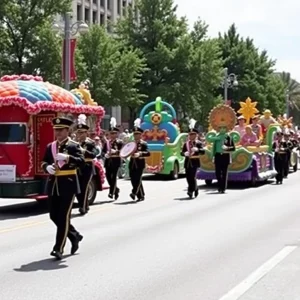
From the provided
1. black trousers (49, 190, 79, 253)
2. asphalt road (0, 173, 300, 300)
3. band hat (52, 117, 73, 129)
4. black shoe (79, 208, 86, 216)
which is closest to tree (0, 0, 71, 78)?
asphalt road (0, 173, 300, 300)

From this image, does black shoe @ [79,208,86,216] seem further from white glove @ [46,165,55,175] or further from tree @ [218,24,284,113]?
tree @ [218,24,284,113]

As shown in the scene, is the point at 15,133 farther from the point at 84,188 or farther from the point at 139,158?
the point at 139,158

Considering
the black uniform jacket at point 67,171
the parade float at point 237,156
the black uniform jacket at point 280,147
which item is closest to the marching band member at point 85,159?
the black uniform jacket at point 67,171

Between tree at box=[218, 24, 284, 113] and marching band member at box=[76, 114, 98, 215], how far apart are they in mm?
55190

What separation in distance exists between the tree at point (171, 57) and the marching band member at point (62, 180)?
139 ft

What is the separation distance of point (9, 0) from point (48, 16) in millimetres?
2292

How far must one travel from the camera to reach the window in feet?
48.9

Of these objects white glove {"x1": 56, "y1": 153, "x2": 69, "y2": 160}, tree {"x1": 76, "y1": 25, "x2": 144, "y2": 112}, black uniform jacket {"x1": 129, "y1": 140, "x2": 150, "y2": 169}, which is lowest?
black uniform jacket {"x1": 129, "y1": 140, "x2": 150, "y2": 169}

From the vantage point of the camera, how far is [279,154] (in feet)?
79.3

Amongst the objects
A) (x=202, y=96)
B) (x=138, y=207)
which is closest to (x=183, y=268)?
(x=138, y=207)

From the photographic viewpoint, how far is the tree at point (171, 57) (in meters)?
52.7

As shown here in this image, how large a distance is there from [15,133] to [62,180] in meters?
5.67

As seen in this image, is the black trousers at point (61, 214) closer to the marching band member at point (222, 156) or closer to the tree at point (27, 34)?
the marching band member at point (222, 156)

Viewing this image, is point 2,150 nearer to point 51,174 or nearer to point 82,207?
point 82,207
